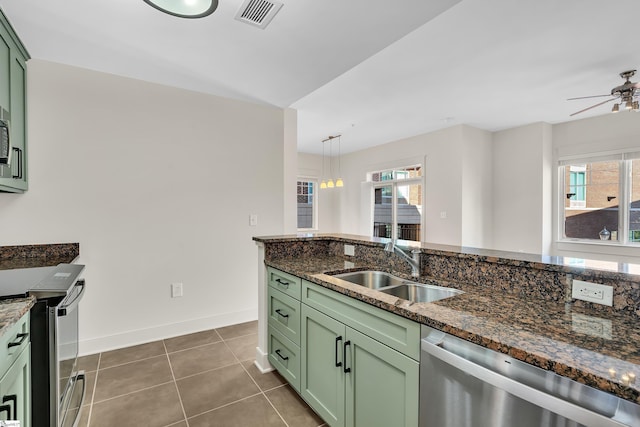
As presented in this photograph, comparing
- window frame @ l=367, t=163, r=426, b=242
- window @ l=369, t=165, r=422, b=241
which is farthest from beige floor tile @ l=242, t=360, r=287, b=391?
window @ l=369, t=165, r=422, b=241

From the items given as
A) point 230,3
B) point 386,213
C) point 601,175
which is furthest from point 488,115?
point 230,3

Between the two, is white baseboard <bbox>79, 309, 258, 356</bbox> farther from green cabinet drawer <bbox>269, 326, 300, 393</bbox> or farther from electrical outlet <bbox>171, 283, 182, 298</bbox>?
green cabinet drawer <bbox>269, 326, 300, 393</bbox>

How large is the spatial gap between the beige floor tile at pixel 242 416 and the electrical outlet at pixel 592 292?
1625 mm

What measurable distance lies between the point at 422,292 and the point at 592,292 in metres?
0.70

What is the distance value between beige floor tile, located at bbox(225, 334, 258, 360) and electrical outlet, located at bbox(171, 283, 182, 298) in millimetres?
688

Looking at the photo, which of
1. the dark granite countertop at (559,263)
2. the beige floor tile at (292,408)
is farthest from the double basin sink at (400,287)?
the beige floor tile at (292,408)

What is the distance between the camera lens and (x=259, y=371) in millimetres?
2338

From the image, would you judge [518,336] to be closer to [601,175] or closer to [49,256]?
[49,256]

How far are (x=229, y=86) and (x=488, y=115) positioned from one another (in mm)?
3647

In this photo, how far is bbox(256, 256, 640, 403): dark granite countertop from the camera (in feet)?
2.41

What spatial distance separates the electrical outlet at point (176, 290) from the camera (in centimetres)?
302

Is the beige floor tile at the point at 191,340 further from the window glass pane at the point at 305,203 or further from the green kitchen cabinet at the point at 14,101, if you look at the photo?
the window glass pane at the point at 305,203

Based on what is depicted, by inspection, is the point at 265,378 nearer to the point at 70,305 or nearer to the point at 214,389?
the point at 214,389

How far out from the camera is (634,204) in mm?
4215
